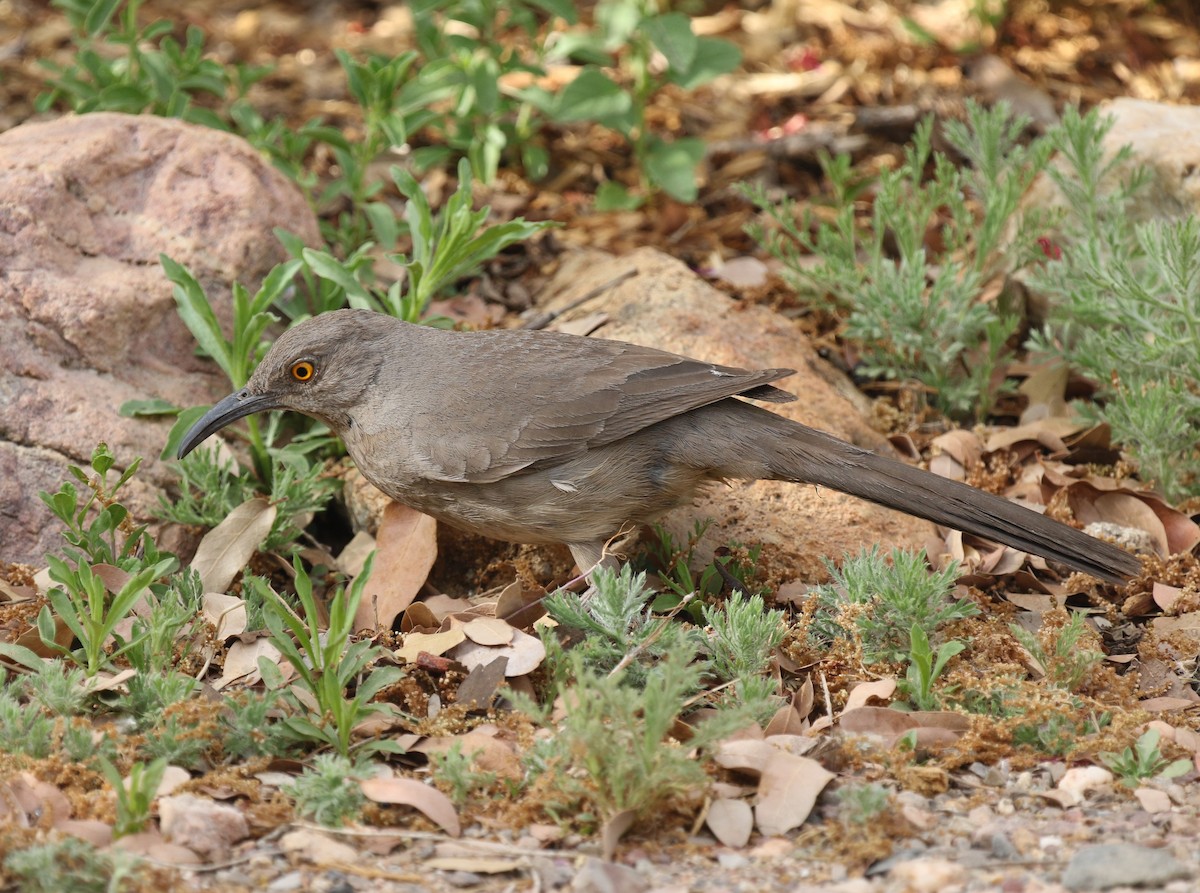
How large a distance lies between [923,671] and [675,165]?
3.92 metres

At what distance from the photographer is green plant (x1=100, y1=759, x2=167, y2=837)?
134 inches

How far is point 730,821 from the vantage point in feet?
12.0

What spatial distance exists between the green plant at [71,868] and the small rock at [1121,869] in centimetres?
230

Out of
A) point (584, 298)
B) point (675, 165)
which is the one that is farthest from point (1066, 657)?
point (675, 165)

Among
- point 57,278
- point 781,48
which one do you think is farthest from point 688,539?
point 781,48

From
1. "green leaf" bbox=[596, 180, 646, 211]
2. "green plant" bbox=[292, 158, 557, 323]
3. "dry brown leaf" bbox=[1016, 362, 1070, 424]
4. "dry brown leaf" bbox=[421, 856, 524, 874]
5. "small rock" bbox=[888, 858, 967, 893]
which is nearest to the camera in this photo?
"small rock" bbox=[888, 858, 967, 893]

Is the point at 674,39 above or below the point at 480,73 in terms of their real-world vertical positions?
above

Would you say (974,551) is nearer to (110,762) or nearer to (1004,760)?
(1004,760)

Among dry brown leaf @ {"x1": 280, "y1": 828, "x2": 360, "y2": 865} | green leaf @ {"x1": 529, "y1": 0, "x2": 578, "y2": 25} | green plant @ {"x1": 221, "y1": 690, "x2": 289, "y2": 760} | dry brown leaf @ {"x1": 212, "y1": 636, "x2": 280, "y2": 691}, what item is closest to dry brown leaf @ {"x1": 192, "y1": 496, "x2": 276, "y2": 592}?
dry brown leaf @ {"x1": 212, "y1": 636, "x2": 280, "y2": 691}

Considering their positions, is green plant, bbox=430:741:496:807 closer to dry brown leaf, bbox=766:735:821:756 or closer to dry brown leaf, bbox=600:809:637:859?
dry brown leaf, bbox=600:809:637:859

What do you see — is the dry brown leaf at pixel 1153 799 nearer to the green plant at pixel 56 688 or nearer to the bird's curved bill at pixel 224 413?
the green plant at pixel 56 688

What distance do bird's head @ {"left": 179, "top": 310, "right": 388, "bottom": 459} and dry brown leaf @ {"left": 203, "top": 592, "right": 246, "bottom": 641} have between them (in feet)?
2.37

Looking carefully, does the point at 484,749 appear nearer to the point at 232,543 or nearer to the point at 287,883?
the point at 287,883

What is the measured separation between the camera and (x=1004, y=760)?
13.1ft
